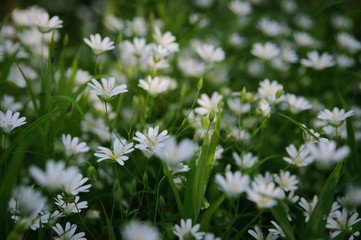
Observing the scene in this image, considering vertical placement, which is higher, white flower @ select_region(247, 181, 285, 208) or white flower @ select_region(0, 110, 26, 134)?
white flower @ select_region(0, 110, 26, 134)

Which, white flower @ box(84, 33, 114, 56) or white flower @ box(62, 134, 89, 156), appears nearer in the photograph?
white flower @ box(62, 134, 89, 156)

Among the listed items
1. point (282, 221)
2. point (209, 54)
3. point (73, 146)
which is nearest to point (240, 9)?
point (209, 54)

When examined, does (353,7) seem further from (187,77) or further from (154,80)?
(154,80)

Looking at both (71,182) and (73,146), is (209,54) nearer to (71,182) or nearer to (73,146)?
(73,146)

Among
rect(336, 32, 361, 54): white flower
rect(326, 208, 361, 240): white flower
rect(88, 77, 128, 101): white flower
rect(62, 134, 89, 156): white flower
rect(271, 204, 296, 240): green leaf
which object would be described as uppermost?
rect(88, 77, 128, 101): white flower

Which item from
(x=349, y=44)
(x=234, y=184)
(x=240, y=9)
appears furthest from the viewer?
(x=240, y=9)

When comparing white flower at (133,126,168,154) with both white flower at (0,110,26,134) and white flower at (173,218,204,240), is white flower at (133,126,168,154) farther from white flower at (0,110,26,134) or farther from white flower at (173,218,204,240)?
white flower at (0,110,26,134)

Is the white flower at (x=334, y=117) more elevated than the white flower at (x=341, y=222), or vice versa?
the white flower at (x=334, y=117)

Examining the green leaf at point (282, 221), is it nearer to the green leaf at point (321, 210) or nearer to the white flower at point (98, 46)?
the green leaf at point (321, 210)

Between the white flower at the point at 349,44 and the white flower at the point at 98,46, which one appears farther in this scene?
the white flower at the point at 349,44

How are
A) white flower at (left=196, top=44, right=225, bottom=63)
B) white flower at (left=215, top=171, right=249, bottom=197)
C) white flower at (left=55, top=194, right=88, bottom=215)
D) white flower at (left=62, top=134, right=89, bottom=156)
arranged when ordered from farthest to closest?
white flower at (left=196, top=44, right=225, bottom=63) → white flower at (left=62, top=134, right=89, bottom=156) → white flower at (left=55, top=194, right=88, bottom=215) → white flower at (left=215, top=171, right=249, bottom=197)

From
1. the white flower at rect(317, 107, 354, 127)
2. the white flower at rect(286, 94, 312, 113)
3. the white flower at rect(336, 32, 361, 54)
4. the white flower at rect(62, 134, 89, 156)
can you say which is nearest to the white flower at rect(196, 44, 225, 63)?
the white flower at rect(286, 94, 312, 113)

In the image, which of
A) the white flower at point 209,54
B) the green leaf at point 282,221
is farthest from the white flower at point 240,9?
the green leaf at point 282,221
